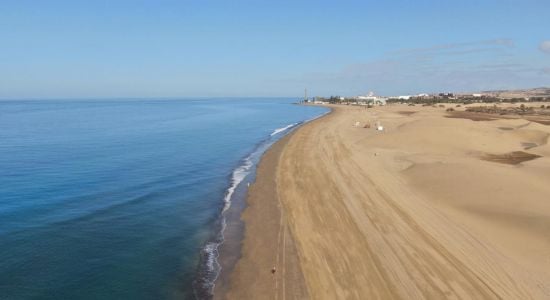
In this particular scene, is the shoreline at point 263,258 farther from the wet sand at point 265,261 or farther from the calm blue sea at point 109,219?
the calm blue sea at point 109,219

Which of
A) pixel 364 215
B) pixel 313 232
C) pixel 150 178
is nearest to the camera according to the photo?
pixel 313 232

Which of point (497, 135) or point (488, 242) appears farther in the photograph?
point (497, 135)

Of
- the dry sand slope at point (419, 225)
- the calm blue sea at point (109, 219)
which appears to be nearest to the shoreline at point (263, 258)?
the dry sand slope at point (419, 225)

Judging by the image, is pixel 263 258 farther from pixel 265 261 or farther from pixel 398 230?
pixel 398 230

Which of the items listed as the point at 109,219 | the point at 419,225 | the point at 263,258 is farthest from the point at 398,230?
the point at 109,219

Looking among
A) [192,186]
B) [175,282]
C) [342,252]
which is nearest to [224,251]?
[175,282]

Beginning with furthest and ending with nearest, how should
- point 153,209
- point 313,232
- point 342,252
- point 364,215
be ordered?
point 153,209
point 364,215
point 313,232
point 342,252

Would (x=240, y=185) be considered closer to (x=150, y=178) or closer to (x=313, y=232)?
(x=150, y=178)
